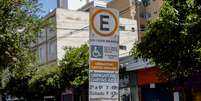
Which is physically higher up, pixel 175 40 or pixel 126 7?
pixel 126 7

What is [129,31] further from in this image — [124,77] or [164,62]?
[164,62]

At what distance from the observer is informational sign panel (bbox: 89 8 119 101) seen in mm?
7383

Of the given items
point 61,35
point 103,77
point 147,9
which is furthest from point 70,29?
point 103,77

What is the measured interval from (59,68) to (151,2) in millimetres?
45469

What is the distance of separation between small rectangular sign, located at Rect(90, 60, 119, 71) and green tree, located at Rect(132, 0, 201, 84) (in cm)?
685

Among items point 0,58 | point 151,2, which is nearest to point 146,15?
point 151,2

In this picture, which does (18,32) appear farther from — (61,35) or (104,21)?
(61,35)

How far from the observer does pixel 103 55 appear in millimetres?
7496

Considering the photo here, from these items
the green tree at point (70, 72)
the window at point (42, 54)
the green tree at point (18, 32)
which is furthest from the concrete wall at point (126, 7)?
the green tree at point (18, 32)

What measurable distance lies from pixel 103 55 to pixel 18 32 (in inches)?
479

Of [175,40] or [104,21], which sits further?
[175,40]

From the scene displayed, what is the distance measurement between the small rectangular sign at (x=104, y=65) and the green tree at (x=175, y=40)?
22.5 feet

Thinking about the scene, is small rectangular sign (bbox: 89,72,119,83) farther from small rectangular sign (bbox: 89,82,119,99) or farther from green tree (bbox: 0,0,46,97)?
green tree (bbox: 0,0,46,97)

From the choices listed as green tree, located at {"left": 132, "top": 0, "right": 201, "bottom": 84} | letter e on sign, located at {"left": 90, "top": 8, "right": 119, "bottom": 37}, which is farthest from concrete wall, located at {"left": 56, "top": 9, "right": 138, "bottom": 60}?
letter e on sign, located at {"left": 90, "top": 8, "right": 119, "bottom": 37}
